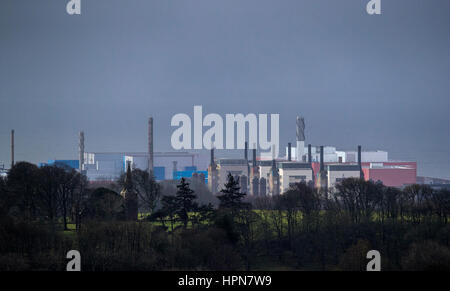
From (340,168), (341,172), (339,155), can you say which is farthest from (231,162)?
(339,155)

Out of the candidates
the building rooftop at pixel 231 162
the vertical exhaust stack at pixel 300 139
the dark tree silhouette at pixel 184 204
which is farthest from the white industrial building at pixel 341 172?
the dark tree silhouette at pixel 184 204

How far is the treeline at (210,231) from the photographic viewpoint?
1170 centimetres

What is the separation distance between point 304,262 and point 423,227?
3516 mm

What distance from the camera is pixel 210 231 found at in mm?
13352

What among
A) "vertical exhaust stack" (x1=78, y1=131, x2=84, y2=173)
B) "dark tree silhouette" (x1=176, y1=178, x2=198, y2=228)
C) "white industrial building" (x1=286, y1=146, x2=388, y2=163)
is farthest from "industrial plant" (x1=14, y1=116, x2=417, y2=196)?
"dark tree silhouette" (x1=176, y1=178, x2=198, y2=228)

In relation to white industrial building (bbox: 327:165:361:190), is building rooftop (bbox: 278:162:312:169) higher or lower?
higher

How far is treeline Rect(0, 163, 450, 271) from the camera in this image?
11.7 metres

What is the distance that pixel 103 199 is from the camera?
16906mm

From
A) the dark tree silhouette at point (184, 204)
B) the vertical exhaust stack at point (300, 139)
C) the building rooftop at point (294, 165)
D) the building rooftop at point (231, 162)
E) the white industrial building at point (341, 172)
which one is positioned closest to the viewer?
the dark tree silhouette at point (184, 204)

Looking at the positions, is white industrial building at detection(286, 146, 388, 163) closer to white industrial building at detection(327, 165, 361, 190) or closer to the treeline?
white industrial building at detection(327, 165, 361, 190)

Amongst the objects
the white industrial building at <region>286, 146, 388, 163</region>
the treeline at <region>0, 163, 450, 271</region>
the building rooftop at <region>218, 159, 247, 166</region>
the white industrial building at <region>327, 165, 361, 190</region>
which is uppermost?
the white industrial building at <region>286, 146, 388, 163</region>

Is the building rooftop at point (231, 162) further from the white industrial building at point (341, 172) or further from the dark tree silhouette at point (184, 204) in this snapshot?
the dark tree silhouette at point (184, 204)

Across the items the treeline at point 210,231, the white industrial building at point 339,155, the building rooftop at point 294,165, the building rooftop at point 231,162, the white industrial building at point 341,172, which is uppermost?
the white industrial building at point 339,155

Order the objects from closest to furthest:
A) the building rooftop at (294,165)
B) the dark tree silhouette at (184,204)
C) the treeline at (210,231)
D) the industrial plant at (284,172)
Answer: the treeline at (210,231) < the dark tree silhouette at (184,204) < the industrial plant at (284,172) < the building rooftop at (294,165)
